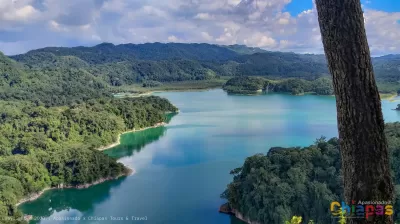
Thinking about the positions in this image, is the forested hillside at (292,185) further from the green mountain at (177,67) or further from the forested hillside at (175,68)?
the green mountain at (177,67)

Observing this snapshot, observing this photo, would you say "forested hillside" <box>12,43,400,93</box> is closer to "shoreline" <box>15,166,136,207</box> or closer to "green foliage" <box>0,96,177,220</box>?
"green foliage" <box>0,96,177,220</box>

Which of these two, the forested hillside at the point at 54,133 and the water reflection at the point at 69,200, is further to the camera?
the forested hillside at the point at 54,133

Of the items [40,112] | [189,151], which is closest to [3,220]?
[189,151]

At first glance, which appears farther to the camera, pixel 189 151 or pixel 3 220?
pixel 189 151

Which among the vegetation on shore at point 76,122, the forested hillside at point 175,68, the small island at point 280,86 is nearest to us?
the vegetation on shore at point 76,122

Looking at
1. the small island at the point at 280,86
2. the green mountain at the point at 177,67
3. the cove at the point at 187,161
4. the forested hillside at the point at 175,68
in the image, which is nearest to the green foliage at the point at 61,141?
the cove at the point at 187,161

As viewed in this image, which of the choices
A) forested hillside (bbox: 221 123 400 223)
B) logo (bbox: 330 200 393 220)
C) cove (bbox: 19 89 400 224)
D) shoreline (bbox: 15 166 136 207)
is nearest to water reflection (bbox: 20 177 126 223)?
cove (bbox: 19 89 400 224)

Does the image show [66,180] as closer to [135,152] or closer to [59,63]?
[135,152]
